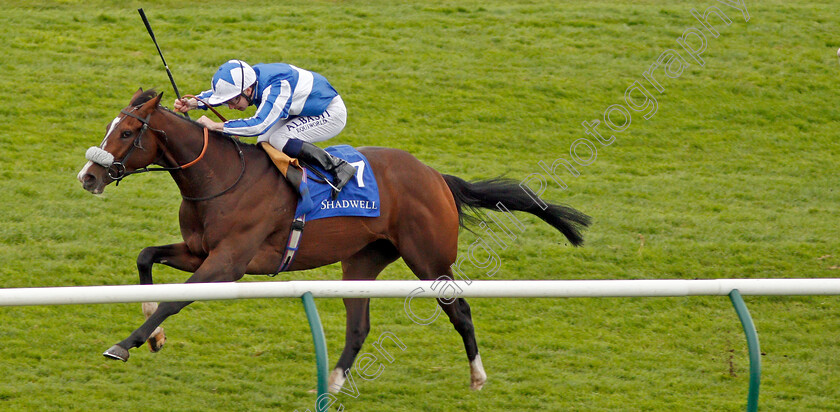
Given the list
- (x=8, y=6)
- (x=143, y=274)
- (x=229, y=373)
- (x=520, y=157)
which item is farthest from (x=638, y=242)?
(x=8, y=6)

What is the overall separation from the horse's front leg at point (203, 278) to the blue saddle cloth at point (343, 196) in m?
0.40

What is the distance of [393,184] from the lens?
15.7ft

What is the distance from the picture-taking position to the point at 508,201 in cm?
530

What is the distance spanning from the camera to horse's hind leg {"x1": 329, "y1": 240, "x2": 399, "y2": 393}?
476 cm

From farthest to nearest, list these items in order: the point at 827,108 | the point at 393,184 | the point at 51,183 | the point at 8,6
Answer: the point at 8,6
the point at 827,108
the point at 51,183
the point at 393,184

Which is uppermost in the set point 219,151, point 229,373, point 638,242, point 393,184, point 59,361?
point 638,242

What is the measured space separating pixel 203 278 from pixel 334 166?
86 cm

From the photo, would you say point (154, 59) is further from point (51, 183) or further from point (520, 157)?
point (520, 157)

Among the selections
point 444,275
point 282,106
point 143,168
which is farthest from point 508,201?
point 143,168

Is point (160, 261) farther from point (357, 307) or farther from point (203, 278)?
point (357, 307)

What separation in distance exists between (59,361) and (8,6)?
297 inches

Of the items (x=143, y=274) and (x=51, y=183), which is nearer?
(x=143, y=274)

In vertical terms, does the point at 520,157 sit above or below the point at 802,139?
below

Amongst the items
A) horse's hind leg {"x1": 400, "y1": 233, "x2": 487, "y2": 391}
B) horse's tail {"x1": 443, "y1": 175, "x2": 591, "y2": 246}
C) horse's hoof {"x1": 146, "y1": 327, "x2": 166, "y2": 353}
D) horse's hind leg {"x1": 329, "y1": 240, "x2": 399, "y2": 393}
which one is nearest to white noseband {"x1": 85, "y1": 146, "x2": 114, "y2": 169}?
horse's hoof {"x1": 146, "y1": 327, "x2": 166, "y2": 353}
